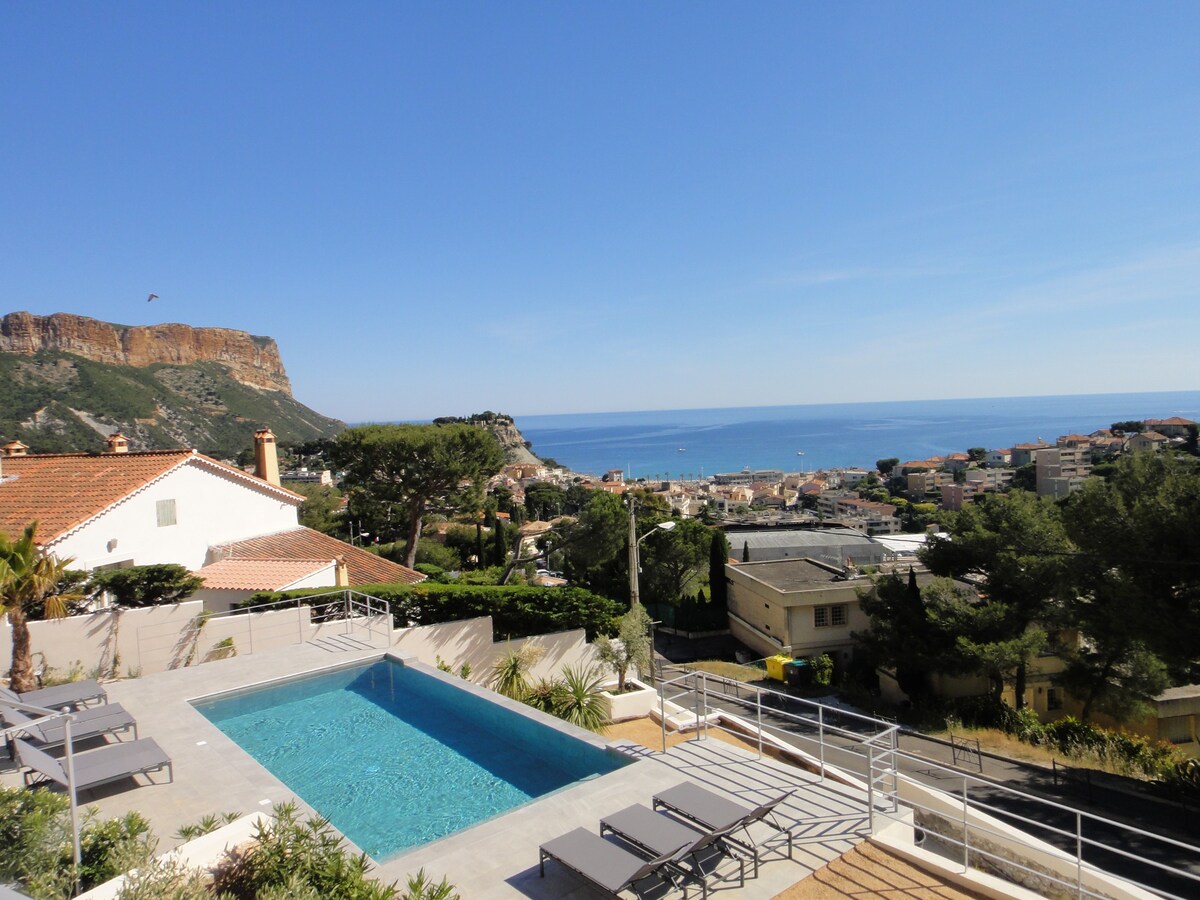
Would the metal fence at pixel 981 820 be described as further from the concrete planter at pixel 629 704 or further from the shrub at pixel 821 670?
the shrub at pixel 821 670

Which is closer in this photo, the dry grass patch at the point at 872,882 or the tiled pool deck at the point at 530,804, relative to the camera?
the dry grass patch at the point at 872,882

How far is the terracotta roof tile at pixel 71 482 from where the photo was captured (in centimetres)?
1730

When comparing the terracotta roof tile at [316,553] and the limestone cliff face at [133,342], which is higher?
the limestone cliff face at [133,342]

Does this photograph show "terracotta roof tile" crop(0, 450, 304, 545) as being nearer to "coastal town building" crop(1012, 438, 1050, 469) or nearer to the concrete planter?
the concrete planter

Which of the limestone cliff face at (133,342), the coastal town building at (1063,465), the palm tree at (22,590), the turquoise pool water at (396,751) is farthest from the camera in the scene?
the limestone cliff face at (133,342)

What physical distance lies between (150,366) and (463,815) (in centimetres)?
10869

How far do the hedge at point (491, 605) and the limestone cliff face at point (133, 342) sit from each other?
83.7 m

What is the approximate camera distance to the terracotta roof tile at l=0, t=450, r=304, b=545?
17297 millimetres

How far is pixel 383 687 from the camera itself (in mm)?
12562

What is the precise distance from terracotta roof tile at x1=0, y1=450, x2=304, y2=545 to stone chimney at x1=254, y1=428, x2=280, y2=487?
10.6 feet

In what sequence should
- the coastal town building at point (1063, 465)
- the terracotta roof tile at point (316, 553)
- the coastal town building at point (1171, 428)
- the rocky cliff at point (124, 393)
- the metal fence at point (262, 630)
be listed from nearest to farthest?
1. the metal fence at point (262, 630)
2. the terracotta roof tile at point (316, 553)
3. the rocky cliff at point (124, 393)
4. the coastal town building at point (1063, 465)
5. the coastal town building at point (1171, 428)

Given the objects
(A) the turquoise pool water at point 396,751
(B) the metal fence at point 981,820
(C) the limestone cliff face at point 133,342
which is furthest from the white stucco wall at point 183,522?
(C) the limestone cliff face at point 133,342

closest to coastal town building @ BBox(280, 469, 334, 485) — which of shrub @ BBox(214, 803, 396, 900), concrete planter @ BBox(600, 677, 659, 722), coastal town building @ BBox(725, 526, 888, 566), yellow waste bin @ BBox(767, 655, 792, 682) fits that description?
coastal town building @ BBox(725, 526, 888, 566)

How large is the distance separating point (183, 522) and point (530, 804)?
17.1 meters
